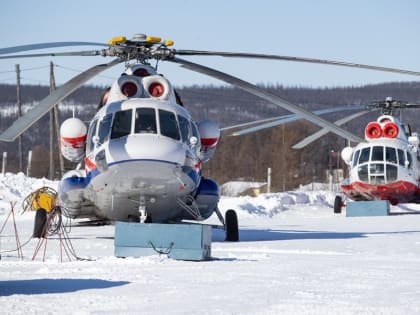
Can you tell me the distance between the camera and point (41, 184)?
34250mm

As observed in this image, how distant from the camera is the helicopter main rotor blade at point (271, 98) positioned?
13664mm

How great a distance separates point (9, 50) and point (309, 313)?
572cm

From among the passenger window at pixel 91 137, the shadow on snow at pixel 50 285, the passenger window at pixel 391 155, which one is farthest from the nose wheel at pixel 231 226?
the passenger window at pixel 391 155

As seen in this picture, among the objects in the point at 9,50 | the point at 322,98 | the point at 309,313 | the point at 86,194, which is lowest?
the point at 309,313

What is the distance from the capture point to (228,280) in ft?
29.2

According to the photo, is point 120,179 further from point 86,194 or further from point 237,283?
point 237,283

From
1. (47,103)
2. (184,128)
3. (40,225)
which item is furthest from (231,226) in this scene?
(47,103)

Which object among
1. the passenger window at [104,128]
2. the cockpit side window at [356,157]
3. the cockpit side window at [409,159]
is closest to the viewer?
the passenger window at [104,128]

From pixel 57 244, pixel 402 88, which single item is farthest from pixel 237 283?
pixel 402 88

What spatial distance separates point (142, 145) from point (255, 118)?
15013 centimetres

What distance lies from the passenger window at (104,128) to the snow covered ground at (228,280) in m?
1.79

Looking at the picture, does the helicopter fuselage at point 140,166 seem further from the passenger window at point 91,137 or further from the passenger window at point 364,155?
the passenger window at point 364,155

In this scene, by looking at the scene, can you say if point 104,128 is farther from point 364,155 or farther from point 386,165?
point 364,155

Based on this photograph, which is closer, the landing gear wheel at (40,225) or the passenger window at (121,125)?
the passenger window at (121,125)
